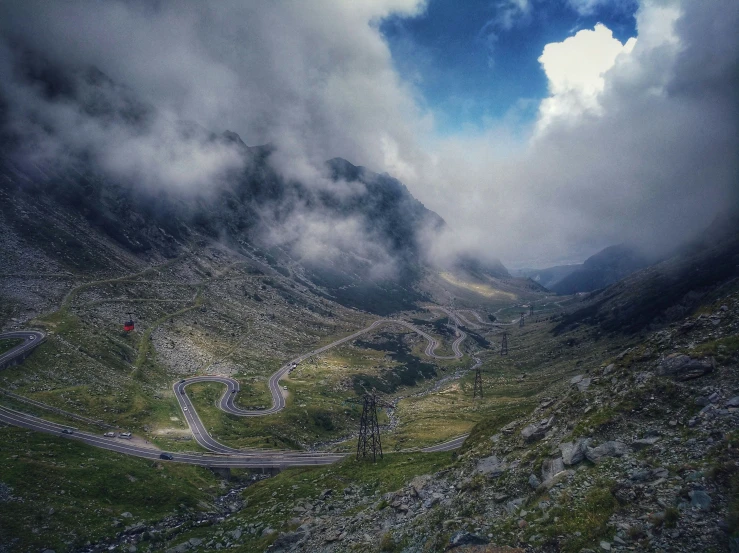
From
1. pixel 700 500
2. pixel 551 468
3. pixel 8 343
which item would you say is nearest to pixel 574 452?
pixel 551 468

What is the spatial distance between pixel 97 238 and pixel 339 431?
174816 millimetres

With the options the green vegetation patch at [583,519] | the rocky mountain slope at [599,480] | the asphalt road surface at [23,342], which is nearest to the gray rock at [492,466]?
the rocky mountain slope at [599,480]

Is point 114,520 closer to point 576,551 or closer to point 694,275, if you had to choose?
point 576,551

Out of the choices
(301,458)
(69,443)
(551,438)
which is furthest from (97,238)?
(551,438)

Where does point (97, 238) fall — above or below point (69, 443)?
above

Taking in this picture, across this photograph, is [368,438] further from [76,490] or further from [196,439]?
[76,490]

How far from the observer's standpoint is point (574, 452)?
83.5 ft

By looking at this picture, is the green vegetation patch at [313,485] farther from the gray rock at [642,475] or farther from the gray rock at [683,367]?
the gray rock at [683,367]

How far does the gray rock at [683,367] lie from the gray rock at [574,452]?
Result: 7936mm

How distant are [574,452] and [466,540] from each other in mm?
9699

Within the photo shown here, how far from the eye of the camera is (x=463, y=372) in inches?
7456

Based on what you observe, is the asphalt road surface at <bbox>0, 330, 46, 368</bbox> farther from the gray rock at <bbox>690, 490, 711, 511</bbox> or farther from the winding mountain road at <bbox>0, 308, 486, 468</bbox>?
the gray rock at <bbox>690, 490, 711, 511</bbox>

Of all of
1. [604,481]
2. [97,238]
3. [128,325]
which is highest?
[97,238]

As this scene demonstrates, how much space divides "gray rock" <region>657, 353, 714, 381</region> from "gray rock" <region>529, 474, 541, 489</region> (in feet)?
39.6
